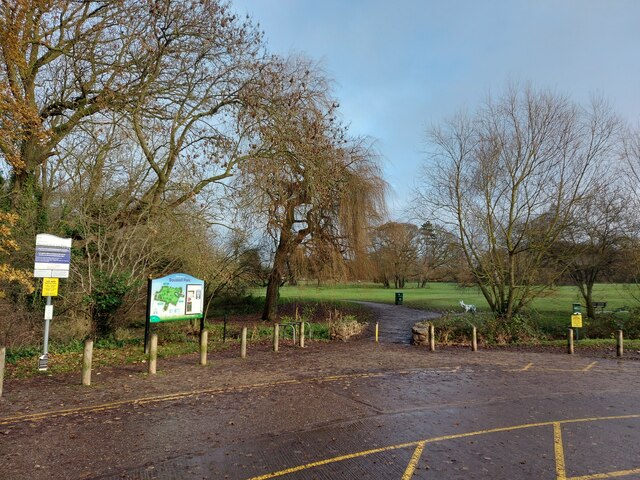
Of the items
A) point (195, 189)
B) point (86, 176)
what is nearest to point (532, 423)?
point (195, 189)

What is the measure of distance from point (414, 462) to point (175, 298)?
9448mm

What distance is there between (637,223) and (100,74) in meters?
23.1

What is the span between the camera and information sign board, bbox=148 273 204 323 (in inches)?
484

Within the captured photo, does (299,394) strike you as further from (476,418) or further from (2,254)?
(2,254)

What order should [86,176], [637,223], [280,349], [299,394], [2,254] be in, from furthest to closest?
1. [637,223]
2. [86,176]
3. [280,349]
4. [2,254]
5. [299,394]

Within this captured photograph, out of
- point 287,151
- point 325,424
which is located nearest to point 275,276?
point 287,151

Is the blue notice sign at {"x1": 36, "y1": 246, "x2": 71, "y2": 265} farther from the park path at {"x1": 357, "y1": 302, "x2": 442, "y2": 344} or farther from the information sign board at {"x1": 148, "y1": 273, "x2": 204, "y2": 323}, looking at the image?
the park path at {"x1": 357, "y1": 302, "x2": 442, "y2": 344}

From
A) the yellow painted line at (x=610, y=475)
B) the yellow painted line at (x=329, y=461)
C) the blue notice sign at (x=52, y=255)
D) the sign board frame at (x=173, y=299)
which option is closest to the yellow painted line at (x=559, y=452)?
the yellow painted line at (x=610, y=475)

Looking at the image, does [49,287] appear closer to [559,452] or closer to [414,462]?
[414,462]

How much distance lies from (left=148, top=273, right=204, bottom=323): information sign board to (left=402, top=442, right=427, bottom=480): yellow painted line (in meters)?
8.84

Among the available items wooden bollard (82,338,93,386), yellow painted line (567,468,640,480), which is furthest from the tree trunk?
yellow painted line (567,468,640,480)

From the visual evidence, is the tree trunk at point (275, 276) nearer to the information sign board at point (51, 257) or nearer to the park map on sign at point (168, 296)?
the park map on sign at point (168, 296)

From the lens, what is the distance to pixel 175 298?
41.9 feet

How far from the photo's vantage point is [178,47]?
43.3 ft
